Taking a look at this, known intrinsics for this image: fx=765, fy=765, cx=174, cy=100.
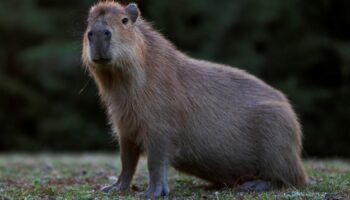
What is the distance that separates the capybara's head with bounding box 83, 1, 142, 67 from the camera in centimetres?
635

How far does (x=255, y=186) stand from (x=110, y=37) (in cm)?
185

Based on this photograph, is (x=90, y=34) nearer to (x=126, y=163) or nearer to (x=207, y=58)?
(x=126, y=163)

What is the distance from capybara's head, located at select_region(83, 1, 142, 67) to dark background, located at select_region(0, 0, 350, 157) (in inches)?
387

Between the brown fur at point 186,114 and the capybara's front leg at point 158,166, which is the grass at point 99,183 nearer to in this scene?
the capybara's front leg at point 158,166

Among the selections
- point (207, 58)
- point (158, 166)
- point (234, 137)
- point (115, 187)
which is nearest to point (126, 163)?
point (115, 187)

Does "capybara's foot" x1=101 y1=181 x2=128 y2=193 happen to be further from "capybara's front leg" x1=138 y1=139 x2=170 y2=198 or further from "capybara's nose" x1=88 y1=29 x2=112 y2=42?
"capybara's nose" x1=88 y1=29 x2=112 y2=42

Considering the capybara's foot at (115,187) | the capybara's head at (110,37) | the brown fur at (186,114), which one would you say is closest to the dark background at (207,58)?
the brown fur at (186,114)

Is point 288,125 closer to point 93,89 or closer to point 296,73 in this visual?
point 296,73

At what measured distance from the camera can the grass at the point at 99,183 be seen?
6.38m

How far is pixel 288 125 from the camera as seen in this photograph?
6.95 m

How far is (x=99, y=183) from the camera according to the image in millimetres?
7656

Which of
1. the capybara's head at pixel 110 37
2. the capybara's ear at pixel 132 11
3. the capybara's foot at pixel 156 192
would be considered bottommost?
the capybara's foot at pixel 156 192

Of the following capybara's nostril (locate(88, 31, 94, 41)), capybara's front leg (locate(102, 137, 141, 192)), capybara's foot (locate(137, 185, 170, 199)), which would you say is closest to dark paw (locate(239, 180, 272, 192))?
capybara's foot (locate(137, 185, 170, 199))

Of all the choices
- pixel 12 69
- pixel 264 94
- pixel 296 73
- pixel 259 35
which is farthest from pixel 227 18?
pixel 264 94
